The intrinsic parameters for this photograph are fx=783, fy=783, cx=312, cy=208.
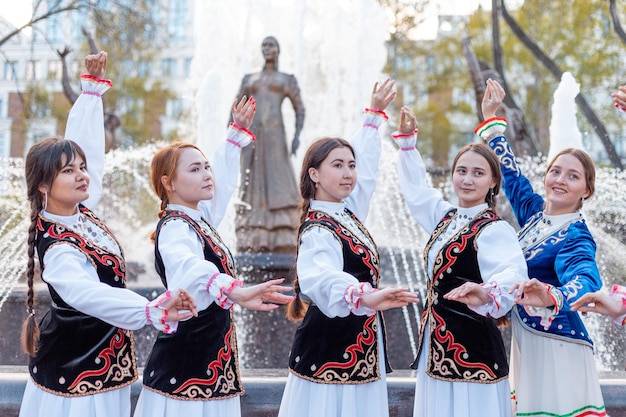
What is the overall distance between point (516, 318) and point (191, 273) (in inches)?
56.9

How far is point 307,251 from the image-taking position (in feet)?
10.4

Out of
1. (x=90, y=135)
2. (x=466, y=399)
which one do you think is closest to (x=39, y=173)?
(x=90, y=135)

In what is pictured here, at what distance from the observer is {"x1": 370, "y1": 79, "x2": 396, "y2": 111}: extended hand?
12.6 feet

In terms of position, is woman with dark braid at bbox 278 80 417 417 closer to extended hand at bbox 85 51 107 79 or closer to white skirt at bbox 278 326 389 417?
white skirt at bbox 278 326 389 417

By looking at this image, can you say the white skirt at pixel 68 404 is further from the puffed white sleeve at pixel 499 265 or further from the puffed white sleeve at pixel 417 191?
the puffed white sleeve at pixel 417 191

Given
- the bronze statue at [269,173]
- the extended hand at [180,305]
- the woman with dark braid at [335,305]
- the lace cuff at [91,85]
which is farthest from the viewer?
the bronze statue at [269,173]

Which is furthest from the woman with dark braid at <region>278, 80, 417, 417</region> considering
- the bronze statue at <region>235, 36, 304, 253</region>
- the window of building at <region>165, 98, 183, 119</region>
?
the window of building at <region>165, 98, 183, 119</region>

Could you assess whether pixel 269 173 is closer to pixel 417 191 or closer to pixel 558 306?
pixel 417 191

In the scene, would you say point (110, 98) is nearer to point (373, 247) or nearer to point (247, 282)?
point (247, 282)

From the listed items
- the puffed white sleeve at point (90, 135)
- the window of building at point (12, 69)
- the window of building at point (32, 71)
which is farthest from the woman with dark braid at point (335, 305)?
the window of building at point (32, 71)

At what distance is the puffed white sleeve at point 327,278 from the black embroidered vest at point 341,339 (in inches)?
2.5

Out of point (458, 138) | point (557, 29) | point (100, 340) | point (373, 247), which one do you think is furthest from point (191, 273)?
point (458, 138)

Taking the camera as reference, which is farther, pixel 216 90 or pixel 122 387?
pixel 216 90

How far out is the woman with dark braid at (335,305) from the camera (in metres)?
2.99
